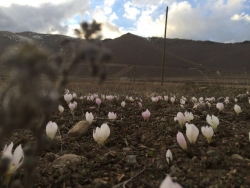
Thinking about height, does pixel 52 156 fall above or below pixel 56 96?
below

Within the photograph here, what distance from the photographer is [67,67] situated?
679 millimetres

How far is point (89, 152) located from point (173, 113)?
237 centimetres

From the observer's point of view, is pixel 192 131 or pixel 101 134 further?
pixel 101 134

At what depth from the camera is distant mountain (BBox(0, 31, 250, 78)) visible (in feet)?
305

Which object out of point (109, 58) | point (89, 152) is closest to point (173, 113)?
point (89, 152)

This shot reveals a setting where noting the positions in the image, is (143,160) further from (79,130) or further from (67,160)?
(79,130)

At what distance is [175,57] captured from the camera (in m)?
114

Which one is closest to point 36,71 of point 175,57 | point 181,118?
point 181,118

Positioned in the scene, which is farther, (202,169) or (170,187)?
(202,169)

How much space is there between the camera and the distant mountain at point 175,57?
305 feet

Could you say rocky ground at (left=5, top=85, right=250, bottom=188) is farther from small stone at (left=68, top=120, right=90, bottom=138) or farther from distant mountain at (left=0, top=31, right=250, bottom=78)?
distant mountain at (left=0, top=31, right=250, bottom=78)

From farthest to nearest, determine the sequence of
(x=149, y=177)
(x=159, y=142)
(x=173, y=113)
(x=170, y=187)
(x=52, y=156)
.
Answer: (x=173, y=113) < (x=159, y=142) < (x=52, y=156) < (x=149, y=177) < (x=170, y=187)

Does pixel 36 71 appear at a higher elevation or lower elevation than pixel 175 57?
lower

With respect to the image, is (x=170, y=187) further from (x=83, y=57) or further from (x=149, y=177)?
(x=149, y=177)
